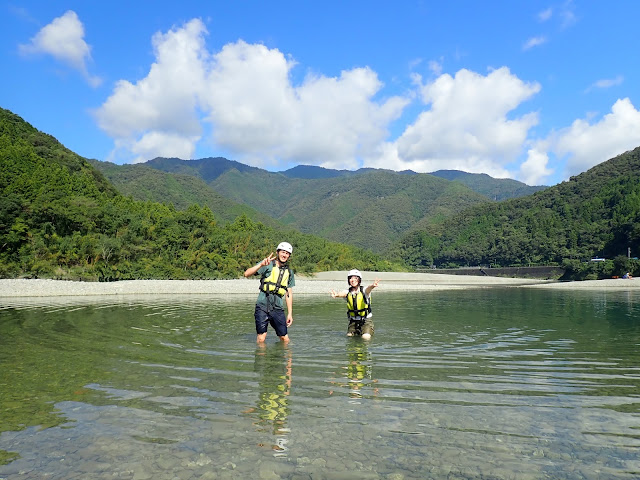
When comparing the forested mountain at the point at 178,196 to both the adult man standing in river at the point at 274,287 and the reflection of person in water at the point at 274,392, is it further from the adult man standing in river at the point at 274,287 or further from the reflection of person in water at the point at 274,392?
the reflection of person in water at the point at 274,392

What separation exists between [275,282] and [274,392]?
4.20m

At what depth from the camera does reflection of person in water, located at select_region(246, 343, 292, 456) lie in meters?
5.33

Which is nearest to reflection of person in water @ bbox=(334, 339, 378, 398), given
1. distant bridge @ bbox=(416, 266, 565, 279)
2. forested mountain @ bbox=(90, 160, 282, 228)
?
distant bridge @ bbox=(416, 266, 565, 279)

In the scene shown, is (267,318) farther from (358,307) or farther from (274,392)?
(274,392)

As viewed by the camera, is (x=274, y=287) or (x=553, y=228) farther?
(x=553, y=228)

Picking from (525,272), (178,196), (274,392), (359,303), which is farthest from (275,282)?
(178,196)

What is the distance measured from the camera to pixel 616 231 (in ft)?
316

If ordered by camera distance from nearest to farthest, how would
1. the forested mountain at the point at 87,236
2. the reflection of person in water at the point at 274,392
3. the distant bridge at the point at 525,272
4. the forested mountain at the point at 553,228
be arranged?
the reflection of person in water at the point at 274,392, the forested mountain at the point at 87,236, the distant bridge at the point at 525,272, the forested mountain at the point at 553,228

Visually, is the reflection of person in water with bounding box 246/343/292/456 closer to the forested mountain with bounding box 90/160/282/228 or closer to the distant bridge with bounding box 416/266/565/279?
the distant bridge with bounding box 416/266/565/279

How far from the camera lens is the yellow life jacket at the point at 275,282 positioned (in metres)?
11.0

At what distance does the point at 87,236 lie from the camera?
159ft

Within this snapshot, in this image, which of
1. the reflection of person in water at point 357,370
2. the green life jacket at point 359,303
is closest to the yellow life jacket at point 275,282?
the reflection of person in water at point 357,370

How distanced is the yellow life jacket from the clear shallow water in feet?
4.47

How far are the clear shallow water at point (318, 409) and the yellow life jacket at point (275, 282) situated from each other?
1.36 m
